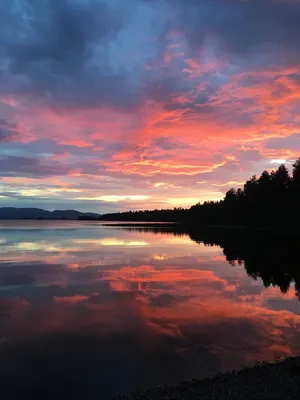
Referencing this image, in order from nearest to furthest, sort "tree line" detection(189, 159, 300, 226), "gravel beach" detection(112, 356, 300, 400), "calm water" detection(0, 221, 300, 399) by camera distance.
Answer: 1. "gravel beach" detection(112, 356, 300, 400)
2. "calm water" detection(0, 221, 300, 399)
3. "tree line" detection(189, 159, 300, 226)

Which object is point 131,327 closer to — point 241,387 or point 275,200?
point 241,387

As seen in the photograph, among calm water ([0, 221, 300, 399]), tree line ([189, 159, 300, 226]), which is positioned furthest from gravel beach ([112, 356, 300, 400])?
tree line ([189, 159, 300, 226])

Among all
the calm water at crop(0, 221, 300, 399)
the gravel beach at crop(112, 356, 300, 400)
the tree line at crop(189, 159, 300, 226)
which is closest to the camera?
the gravel beach at crop(112, 356, 300, 400)

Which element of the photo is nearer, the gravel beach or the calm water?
the gravel beach

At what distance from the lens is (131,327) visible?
16719mm

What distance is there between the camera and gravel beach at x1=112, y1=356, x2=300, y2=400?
9578mm

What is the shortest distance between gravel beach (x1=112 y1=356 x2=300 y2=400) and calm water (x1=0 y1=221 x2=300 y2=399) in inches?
40.7

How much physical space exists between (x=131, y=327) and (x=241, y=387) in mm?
Result: 7402

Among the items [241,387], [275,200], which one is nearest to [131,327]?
[241,387]

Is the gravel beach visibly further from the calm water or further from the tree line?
the tree line

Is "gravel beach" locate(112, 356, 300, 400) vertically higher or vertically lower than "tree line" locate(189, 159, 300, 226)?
lower

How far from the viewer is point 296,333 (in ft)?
52.5

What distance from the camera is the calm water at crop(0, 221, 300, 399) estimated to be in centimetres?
1187

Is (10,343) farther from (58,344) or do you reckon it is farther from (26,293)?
(26,293)
